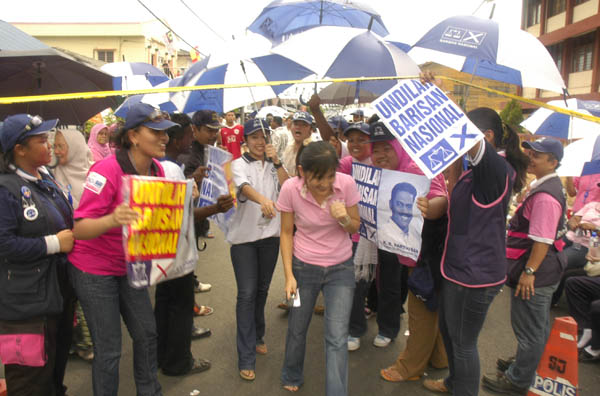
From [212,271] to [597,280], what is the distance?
4762 millimetres

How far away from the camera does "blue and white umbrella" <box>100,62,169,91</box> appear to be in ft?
29.7

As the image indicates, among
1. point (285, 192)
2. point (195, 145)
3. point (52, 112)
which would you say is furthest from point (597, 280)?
point (52, 112)

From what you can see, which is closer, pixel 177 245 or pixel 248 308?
pixel 177 245

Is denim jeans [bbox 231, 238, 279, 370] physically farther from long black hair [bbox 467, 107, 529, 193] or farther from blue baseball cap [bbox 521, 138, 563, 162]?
blue baseball cap [bbox 521, 138, 563, 162]

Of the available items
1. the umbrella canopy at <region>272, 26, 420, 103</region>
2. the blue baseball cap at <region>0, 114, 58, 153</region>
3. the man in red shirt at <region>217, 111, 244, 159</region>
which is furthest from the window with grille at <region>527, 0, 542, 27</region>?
the blue baseball cap at <region>0, 114, 58, 153</region>

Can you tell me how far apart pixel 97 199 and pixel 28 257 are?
0.54m

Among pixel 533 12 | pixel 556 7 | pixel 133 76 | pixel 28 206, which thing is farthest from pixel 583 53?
pixel 28 206

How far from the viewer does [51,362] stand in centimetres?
262

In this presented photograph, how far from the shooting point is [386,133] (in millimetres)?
3256

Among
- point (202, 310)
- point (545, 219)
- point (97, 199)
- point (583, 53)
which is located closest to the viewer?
point (97, 199)

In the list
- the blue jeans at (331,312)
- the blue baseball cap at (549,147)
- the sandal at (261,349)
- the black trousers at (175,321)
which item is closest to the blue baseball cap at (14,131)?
the black trousers at (175,321)

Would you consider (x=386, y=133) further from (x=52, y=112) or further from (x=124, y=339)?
(x=52, y=112)

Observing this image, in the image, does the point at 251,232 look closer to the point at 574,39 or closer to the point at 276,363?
the point at 276,363

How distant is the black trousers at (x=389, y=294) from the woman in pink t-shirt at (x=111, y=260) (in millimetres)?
2284
